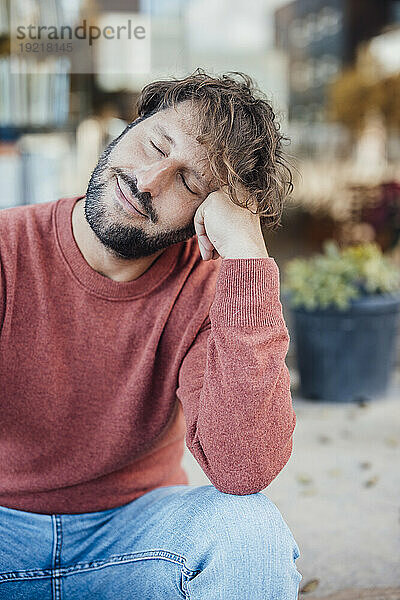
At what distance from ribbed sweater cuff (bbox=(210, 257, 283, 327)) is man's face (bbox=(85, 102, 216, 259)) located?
0.14 meters

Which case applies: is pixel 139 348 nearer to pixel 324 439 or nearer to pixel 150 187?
pixel 150 187

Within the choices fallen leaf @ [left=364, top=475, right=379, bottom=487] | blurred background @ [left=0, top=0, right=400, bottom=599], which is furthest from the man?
fallen leaf @ [left=364, top=475, right=379, bottom=487]

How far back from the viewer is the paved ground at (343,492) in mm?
2043

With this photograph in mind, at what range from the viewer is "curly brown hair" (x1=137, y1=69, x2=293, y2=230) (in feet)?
4.75

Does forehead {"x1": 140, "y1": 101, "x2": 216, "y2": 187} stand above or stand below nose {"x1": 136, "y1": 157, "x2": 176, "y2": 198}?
above

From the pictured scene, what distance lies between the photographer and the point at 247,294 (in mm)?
1397

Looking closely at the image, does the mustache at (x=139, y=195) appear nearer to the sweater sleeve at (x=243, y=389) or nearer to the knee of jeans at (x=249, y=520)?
the sweater sleeve at (x=243, y=389)

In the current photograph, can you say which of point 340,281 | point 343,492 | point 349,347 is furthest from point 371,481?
point 340,281

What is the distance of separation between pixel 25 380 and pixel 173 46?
4210 millimetres

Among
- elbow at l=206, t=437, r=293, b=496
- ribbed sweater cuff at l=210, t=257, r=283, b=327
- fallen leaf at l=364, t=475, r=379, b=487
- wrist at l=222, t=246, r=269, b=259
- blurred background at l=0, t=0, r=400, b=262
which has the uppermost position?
blurred background at l=0, t=0, r=400, b=262

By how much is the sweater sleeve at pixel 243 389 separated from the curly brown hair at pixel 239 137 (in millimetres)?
160

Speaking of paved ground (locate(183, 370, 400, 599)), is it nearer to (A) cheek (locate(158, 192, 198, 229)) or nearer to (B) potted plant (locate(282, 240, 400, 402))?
(B) potted plant (locate(282, 240, 400, 402))

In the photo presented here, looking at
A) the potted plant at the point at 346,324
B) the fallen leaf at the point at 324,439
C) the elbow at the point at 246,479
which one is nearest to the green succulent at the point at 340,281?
the potted plant at the point at 346,324

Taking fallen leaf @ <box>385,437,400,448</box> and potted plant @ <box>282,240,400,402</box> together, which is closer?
fallen leaf @ <box>385,437,400,448</box>
